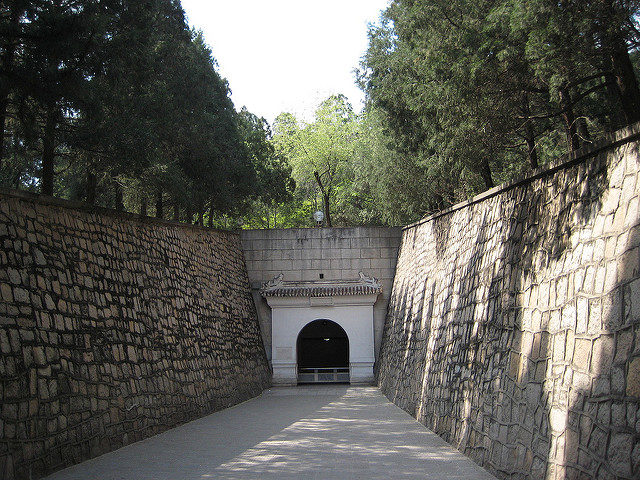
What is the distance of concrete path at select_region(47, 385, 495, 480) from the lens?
277 inches

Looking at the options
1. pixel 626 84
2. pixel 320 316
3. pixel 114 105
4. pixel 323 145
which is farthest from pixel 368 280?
pixel 323 145

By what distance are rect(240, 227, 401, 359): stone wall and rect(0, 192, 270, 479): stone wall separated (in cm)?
656

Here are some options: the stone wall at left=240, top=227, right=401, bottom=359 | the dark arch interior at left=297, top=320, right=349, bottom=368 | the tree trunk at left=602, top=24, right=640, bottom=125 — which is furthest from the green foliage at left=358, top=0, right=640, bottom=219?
the dark arch interior at left=297, top=320, right=349, bottom=368

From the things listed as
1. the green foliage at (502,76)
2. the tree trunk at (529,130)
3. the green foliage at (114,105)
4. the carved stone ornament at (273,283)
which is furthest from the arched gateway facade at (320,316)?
the tree trunk at (529,130)

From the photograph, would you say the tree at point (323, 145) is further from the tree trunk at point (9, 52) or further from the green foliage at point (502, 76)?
the tree trunk at point (9, 52)

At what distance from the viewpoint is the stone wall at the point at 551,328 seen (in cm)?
439

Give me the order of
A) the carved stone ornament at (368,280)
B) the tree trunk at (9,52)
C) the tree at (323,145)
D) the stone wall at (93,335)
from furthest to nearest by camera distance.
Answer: the tree at (323,145) → the carved stone ornament at (368,280) → the tree trunk at (9,52) → the stone wall at (93,335)

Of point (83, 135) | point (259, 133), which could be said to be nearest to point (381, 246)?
point (259, 133)

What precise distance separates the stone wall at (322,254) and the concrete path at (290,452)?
27.8 ft

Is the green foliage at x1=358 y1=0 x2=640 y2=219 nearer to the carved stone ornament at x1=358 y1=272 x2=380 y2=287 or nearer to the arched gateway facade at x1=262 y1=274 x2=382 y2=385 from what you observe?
the carved stone ornament at x1=358 y1=272 x2=380 y2=287

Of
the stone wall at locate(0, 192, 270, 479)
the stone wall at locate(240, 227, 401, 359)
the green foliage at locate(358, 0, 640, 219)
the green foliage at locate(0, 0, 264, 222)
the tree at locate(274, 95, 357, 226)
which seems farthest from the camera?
the tree at locate(274, 95, 357, 226)

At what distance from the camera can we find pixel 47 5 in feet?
27.8

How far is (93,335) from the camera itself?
8875mm

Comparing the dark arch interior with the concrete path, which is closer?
the concrete path
